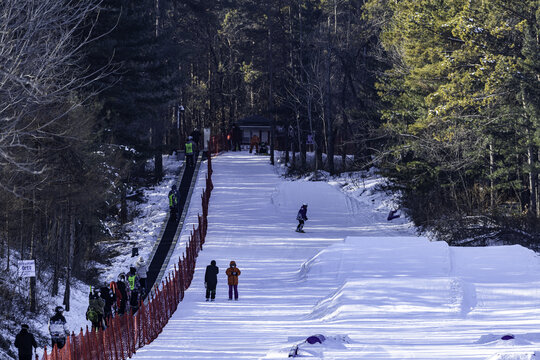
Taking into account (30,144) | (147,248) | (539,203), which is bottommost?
(147,248)

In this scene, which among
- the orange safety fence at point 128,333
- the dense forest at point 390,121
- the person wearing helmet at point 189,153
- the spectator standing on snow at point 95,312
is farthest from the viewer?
the person wearing helmet at point 189,153

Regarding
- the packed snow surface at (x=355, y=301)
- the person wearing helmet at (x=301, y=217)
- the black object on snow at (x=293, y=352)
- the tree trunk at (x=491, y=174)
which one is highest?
the tree trunk at (x=491, y=174)

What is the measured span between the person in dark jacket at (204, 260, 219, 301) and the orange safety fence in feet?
2.71

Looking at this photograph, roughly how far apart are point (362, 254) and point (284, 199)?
15.5 metres

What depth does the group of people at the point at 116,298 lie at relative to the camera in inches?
773

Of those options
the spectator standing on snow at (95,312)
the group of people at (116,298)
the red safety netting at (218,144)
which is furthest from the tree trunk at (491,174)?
the red safety netting at (218,144)

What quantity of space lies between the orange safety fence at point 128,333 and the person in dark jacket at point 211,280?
83 cm

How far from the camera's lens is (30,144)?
2711cm

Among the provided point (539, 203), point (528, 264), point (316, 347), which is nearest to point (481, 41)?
point (539, 203)

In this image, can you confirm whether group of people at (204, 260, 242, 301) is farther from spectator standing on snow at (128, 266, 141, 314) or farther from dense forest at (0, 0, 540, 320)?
dense forest at (0, 0, 540, 320)

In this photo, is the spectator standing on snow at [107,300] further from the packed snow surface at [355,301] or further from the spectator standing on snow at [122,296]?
the packed snow surface at [355,301]

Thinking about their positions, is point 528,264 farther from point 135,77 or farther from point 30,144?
point 135,77

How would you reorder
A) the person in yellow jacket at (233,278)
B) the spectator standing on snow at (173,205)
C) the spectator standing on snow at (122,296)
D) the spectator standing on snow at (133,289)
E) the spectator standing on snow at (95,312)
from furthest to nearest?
the spectator standing on snow at (173,205) < the person in yellow jacket at (233,278) < the spectator standing on snow at (133,289) < the spectator standing on snow at (122,296) < the spectator standing on snow at (95,312)

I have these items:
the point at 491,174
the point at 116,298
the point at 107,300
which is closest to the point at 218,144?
the point at 491,174
